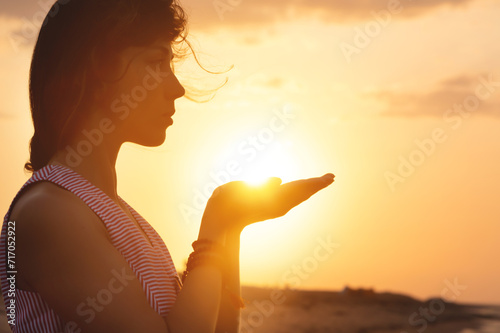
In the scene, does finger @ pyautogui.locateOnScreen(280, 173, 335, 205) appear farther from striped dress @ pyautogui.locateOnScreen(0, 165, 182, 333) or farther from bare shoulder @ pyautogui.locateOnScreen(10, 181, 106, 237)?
bare shoulder @ pyautogui.locateOnScreen(10, 181, 106, 237)

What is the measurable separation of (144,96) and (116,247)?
2.28 ft

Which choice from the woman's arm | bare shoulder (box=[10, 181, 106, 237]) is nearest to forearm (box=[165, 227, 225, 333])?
the woman's arm

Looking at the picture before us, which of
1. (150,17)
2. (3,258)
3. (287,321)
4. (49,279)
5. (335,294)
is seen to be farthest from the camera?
(335,294)

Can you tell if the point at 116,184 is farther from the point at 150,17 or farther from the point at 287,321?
the point at 287,321

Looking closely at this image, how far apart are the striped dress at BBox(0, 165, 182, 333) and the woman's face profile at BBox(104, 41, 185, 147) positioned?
0.34 metres

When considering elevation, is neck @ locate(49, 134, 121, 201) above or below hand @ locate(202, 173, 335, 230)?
above

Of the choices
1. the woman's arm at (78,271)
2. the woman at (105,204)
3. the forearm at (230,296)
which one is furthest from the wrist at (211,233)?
the woman's arm at (78,271)

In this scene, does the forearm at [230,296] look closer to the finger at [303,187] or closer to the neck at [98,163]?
the finger at [303,187]

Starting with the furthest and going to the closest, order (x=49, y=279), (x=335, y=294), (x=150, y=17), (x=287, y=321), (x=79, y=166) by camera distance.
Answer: (x=335, y=294) < (x=287, y=321) < (x=150, y=17) < (x=79, y=166) < (x=49, y=279)

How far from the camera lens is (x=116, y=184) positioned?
3029 mm

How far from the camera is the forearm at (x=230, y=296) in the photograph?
3.05 meters

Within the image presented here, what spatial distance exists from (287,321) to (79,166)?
371 inches

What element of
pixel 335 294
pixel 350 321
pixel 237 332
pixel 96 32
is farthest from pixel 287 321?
pixel 96 32

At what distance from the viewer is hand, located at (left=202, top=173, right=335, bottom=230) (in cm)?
299
